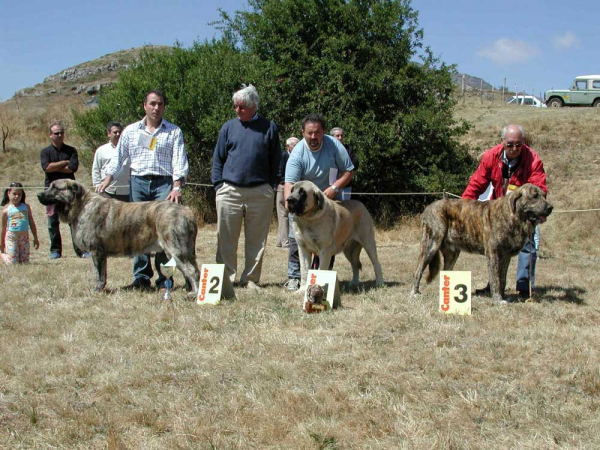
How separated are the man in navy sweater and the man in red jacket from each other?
7.80ft

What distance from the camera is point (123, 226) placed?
644 centimetres

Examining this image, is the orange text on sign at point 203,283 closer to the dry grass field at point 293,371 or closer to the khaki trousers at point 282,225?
the dry grass field at point 293,371

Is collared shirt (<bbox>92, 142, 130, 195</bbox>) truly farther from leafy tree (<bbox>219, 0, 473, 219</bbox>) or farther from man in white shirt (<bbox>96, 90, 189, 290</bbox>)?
leafy tree (<bbox>219, 0, 473, 219</bbox>)

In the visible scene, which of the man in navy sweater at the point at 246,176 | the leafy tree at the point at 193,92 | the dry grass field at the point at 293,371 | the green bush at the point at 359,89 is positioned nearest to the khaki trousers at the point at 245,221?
the man in navy sweater at the point at 246,176

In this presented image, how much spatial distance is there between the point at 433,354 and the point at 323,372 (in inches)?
36.4

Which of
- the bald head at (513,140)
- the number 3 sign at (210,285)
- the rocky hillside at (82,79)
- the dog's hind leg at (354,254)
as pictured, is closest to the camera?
the number 3 sign at (210,285)

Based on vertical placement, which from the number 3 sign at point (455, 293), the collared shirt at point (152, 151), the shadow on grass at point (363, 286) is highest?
the collared shirt at point (152, 151)

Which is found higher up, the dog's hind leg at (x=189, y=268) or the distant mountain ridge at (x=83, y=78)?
the distant mountain ridge at (x=83, y=78)

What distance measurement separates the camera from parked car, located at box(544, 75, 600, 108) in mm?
31828

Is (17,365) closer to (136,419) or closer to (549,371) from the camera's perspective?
(136,419)

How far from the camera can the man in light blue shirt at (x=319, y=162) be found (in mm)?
6637

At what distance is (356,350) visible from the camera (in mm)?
4547

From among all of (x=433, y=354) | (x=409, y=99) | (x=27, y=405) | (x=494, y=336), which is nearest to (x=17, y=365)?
(x=27, y=405)

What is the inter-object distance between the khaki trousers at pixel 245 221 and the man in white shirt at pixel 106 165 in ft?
7.67
